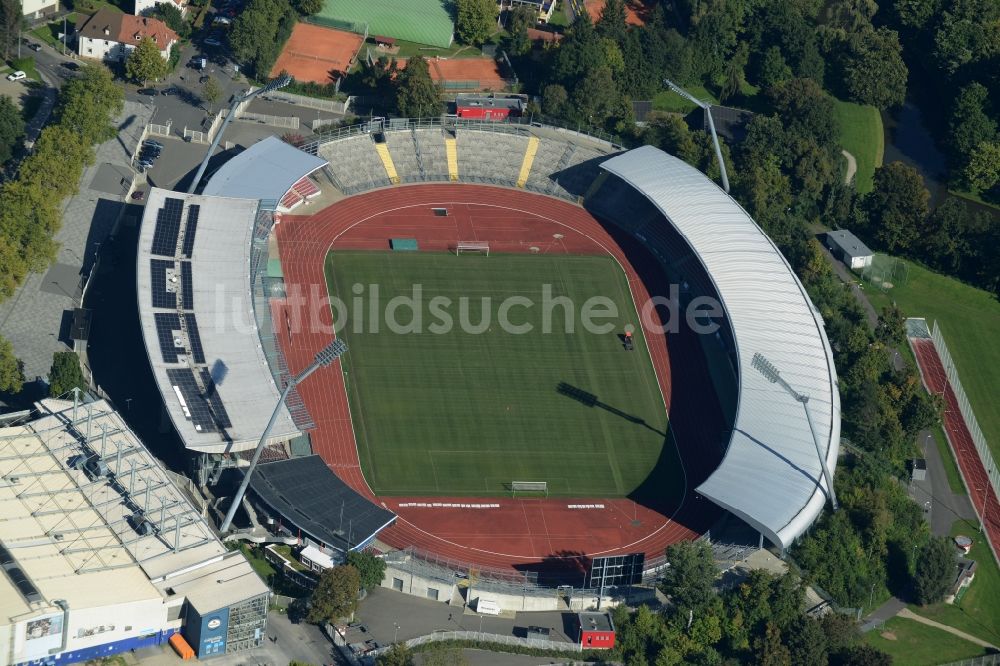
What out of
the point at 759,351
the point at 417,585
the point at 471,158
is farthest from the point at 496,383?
the point at 471,158

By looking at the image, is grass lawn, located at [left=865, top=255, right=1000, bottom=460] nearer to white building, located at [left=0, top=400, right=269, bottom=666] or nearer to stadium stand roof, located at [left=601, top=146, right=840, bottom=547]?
stadium stand roof, located at [left=601, top=146, right=840, bottom=547]

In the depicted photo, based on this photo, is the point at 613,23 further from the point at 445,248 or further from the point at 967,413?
the point at 967,413

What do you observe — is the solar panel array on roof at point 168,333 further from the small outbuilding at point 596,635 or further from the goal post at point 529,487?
the small outbuilding at point 596,635

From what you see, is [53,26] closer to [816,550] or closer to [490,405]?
[490,405]

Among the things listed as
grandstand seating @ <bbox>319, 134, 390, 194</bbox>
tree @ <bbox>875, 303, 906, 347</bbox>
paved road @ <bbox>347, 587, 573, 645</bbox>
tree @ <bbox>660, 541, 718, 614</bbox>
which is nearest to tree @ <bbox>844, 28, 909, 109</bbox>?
tree @ <bbox>875, 303, 906, 347</bbox>

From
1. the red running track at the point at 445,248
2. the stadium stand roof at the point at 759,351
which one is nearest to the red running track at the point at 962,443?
the stadium stand roof at the point at 759,351

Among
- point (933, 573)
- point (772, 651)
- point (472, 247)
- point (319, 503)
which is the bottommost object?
point (319, 503)

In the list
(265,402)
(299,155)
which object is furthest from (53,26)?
(265,402)
